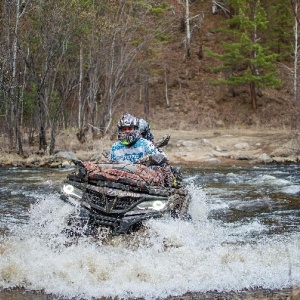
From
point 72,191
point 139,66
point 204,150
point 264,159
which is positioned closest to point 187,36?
point 139,66

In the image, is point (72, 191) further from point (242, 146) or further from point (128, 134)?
point (242, 146)

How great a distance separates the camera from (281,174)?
17.5 m

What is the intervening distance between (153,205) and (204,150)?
17.8 m

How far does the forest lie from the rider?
22.4ft

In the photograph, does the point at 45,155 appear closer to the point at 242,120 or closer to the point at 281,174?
the point at 281,174

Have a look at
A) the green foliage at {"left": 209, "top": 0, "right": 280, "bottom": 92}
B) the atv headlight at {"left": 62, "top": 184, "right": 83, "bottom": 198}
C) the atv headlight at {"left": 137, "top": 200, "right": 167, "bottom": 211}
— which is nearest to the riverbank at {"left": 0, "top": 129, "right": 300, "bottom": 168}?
the green foliage at {"left": 209, "top": 0, "right": 280, "bottom": 92}

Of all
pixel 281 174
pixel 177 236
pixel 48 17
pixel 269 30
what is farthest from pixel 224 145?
pixel 177 236

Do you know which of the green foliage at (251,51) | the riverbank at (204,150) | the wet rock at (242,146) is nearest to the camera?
the riverbank at (204,150)

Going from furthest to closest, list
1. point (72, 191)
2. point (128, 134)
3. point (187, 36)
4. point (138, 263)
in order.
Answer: point (187, 36)
point (128, 134)
point (72, 191)
point (138, 263)

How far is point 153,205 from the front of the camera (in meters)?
6.74

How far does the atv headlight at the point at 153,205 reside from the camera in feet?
22.0

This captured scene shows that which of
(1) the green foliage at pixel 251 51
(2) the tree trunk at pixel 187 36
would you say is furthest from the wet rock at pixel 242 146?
(2) the tree trunk at pixel 187 36

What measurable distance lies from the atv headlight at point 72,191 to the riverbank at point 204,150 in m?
11.9

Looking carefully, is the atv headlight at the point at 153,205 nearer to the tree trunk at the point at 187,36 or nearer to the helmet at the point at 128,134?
the helmet at the point at 128,134
